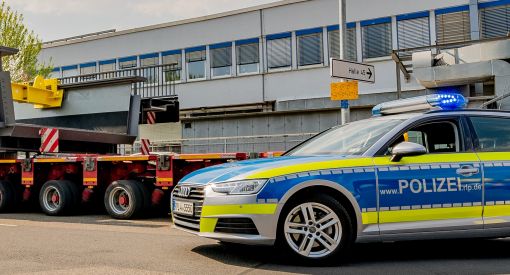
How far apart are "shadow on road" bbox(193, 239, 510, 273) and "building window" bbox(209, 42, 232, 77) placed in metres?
23.6

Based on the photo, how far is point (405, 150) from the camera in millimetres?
5309

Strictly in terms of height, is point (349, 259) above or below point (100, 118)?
below

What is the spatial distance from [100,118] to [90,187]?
2328mm

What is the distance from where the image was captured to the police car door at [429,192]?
531cm

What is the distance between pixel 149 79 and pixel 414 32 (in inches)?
654

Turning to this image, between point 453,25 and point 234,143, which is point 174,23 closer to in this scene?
point 234,143

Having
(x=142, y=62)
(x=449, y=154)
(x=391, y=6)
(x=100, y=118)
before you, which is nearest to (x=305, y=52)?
(x=391, y=6)

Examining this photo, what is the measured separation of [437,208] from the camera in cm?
540

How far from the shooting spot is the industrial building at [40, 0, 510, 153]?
22.6 metres

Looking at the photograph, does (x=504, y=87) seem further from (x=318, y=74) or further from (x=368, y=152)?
(x=368, y=152)

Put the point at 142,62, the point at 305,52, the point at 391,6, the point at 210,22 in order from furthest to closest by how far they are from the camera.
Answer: the point at 142,62
the point at 210,22
the point at 305,52
the point at 391,6

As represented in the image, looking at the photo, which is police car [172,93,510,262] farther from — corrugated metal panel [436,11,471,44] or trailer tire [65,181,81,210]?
corrugated metal panel [436,11,471,44]

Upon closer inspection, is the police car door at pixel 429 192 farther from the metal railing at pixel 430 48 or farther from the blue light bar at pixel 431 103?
the metal railing at pixel 430 48

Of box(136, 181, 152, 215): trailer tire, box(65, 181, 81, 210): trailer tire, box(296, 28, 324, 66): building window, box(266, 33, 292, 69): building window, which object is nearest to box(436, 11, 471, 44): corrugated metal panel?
box(296, 28, 324, 66): building window
